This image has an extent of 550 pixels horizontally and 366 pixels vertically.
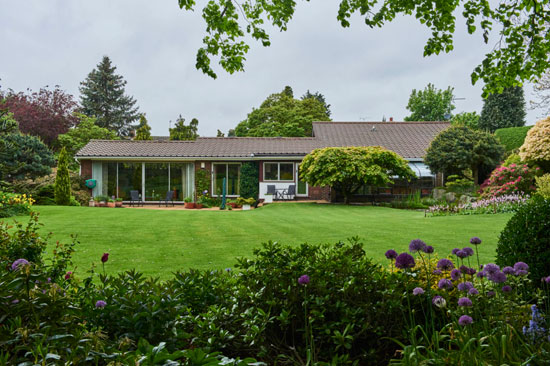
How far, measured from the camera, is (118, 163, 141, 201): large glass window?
81.5ft

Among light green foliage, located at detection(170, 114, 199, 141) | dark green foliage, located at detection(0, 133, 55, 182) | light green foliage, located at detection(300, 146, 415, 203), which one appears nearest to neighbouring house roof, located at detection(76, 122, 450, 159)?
dark green foliage, located at detection(0, 133, 55, 182)

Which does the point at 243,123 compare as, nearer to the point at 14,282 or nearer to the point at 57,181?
the point at 57,181

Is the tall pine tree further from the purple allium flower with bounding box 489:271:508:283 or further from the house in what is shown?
the purple allium flower with bounding box 489:271:508:283

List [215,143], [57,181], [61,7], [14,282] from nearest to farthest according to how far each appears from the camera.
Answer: [14,282], [61,7], [57,181], [215,143]

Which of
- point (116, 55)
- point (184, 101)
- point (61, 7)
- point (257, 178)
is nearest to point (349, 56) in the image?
point (257, 178)

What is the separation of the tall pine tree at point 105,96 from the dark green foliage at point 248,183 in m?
37.0

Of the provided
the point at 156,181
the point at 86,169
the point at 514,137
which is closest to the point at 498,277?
the point at 156,181

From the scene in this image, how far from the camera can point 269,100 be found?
46938mm

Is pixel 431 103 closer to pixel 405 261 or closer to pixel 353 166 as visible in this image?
pixel 353 166

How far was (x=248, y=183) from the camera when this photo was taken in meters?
24.3

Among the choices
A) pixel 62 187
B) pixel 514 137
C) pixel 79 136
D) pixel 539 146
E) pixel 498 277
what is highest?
pixel 79 136

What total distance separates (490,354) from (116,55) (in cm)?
6131

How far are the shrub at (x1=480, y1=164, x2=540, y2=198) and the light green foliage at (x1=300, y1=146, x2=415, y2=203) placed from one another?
4847 mm

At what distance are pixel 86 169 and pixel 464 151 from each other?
2367 centimetres
